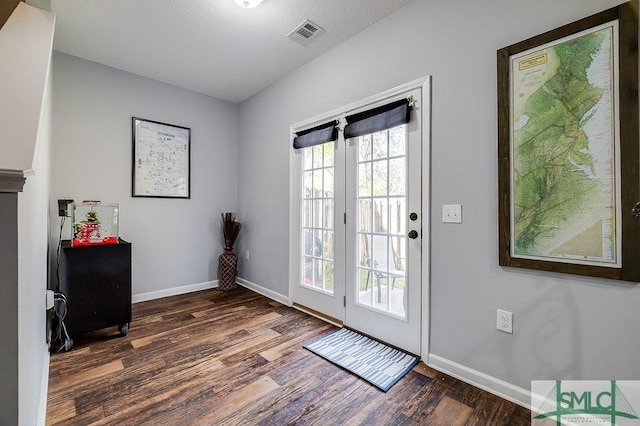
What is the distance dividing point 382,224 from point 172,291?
8.92ft

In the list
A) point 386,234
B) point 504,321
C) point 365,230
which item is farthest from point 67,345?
point 504,321

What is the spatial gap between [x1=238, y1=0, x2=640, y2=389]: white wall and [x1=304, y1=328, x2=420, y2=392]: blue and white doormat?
27 cm

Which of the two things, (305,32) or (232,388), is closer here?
(232,388)

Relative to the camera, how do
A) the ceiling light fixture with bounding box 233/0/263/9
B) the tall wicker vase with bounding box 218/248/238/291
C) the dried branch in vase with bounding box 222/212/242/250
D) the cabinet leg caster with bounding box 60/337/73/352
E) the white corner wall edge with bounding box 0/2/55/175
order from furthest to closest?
the dried branch in vase with bounding box 222/212/242/250, the tall wicker vase with bounding box 218/248/238/291, the cabinet leg caster with bounding box 60/337/73/352, the ceiling light fixture with bounding box 233/0/263/9, the white corner wall edge with bounding box 0/2/55/175

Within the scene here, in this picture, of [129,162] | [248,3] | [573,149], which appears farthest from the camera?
[129,162]

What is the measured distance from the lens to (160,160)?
3.29m

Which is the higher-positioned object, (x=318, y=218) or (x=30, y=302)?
(x=318, y=218)

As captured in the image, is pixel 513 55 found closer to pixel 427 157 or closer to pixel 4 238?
pixel 427 157

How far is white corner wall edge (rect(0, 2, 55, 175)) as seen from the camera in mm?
683

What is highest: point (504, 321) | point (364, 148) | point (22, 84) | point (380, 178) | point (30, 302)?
point (364, 148)

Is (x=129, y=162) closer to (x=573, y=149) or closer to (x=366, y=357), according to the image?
(x=366, y=357)

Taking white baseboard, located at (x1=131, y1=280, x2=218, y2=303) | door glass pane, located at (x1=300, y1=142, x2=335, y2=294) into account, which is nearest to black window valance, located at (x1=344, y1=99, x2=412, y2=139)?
door glass pane, located at (x1=300, y1=142, x2=335, y2=294)

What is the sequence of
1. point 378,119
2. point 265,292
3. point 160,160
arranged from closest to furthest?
point 378,119
point 160,160
point 265,292

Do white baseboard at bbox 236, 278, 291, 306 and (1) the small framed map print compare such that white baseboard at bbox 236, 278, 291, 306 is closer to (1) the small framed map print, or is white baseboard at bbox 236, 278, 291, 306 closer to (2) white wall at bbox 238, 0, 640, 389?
(1) the small framed map print
